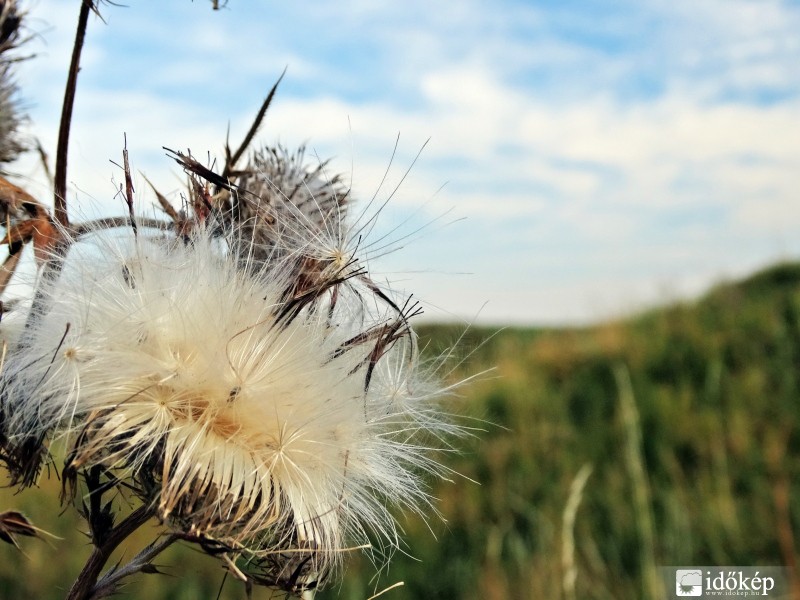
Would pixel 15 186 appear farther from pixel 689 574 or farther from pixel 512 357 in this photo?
pixel 512 357

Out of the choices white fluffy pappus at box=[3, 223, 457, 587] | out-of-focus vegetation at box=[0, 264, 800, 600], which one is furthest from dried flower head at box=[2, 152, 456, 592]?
out-of-focus vegetation at box=[0, 264, 800, 600]

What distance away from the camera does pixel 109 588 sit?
758 millimetres

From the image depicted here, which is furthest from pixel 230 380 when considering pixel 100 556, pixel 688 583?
pixel 688 583

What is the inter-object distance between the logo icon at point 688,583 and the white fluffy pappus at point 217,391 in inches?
94.3

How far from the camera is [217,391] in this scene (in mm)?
834

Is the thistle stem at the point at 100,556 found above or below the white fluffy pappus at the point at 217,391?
below

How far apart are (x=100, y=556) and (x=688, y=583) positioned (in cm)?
283

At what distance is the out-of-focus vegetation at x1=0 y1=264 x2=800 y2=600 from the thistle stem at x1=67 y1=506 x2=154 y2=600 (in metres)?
2.27

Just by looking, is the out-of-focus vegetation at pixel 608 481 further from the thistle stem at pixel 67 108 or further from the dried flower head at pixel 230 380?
the thistle stem at pixel 67 108

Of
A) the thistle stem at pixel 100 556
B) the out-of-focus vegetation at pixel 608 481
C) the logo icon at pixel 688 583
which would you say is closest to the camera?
the thistle stem at pixel 100 556

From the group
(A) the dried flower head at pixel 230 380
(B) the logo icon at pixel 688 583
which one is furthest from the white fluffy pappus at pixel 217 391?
(B) the logo icon at pixel 688 583

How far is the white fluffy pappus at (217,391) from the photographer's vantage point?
78cm

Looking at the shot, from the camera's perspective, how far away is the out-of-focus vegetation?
5.05 meters

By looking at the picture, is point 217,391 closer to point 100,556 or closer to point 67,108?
point 100,556
